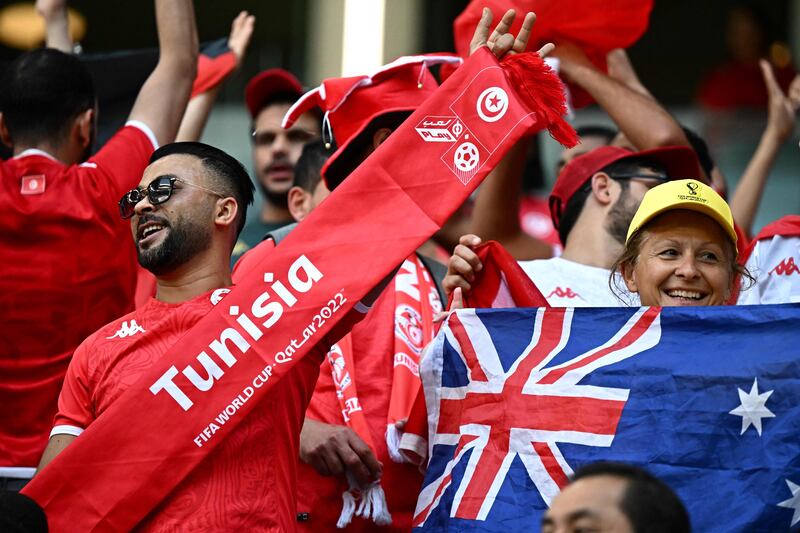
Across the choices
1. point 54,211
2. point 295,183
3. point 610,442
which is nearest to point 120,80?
point 295,183

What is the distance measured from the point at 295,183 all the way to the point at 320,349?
201 cm

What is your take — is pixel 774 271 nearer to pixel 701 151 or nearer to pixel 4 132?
pixel 701 151

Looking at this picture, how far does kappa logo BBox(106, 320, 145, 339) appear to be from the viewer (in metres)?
4.12

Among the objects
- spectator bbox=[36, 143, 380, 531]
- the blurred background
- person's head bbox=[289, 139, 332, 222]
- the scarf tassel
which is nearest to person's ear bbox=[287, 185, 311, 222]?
person's head bbox=[289, 139, 332, 222]

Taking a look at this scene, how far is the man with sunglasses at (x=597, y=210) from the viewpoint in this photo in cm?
518

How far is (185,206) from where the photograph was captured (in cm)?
431

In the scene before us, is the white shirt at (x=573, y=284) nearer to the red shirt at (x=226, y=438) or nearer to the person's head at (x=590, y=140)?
the red shirt at (x=226, y=438)

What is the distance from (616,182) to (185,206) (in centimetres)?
197

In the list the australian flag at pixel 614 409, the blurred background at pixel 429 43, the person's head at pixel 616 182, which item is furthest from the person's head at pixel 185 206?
the blurred background at pixel 429 43

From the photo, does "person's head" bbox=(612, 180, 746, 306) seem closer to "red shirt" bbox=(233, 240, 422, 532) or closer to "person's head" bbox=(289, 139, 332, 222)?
"red shirt" bbox=(233, 240, 422, 532)

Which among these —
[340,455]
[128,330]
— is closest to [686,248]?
[340,455]

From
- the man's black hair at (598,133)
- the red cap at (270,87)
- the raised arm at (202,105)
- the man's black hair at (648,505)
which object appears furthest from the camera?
the man's black hair at (598,133)

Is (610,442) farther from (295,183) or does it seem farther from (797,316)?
(295,183)

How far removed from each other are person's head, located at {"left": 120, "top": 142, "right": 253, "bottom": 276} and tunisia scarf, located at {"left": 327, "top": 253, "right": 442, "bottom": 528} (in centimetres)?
58
